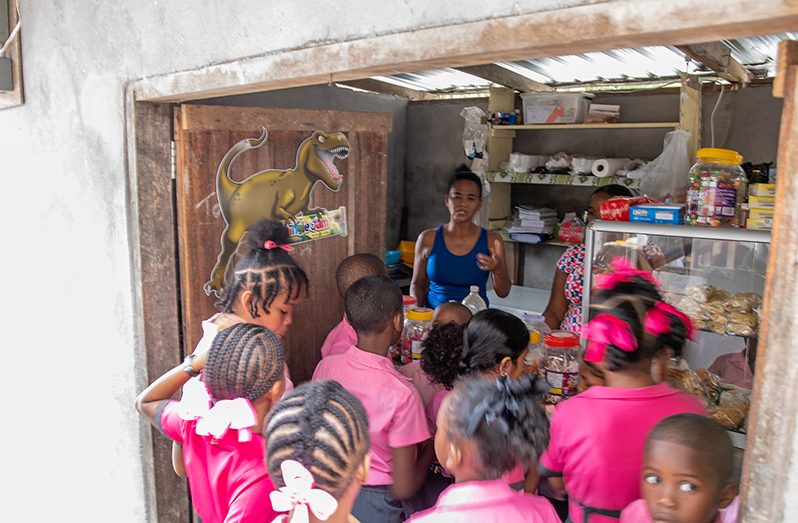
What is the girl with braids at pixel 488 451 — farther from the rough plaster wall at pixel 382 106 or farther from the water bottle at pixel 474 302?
the rough plaster wall at pixel 382 106

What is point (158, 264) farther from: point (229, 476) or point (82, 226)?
point (229, 476)

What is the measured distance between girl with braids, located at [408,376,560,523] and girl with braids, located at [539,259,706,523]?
0.99 ft

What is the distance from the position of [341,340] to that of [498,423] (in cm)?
150

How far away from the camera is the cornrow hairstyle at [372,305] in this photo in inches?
93.7

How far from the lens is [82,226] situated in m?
2.84

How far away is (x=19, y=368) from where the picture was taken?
356 centimetres

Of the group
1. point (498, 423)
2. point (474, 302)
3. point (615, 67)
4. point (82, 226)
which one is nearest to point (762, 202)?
point (498, 423)

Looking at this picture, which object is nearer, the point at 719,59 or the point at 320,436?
the point at 320,436

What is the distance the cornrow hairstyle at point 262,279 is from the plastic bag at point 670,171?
255 cm

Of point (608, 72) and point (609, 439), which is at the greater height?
point (608, 72)

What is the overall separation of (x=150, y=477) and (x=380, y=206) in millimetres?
1882

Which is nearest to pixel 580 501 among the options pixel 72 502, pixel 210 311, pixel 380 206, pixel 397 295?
pixel 397 295

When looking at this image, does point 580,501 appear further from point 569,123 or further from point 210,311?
point 569,123

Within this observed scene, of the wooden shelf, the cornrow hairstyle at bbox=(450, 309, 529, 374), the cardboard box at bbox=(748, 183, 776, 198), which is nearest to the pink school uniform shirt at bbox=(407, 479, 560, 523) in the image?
the cornrow hairstyle at bbox=(450, 309, 529, 374)
